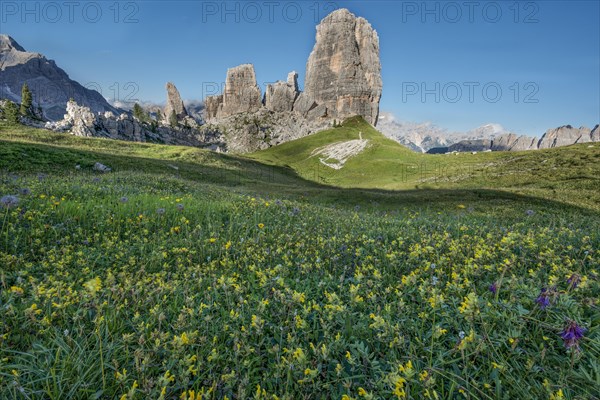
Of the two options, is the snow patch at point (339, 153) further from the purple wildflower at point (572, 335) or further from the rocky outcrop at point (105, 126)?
the purple wildflower at point (572, 335)

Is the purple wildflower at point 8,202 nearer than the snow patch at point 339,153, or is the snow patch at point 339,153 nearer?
the purple wildflower at point 8,202

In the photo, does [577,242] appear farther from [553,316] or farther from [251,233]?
[251,233]

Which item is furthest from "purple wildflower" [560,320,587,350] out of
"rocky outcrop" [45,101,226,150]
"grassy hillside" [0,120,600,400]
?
"rocky outcrop" [45,101,226,150]

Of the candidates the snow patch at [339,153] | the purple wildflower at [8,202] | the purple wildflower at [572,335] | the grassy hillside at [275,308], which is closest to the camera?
the purple wildflower at [572,335]

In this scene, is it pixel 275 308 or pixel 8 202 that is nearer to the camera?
pixel 275 308

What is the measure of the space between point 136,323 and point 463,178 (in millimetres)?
57984

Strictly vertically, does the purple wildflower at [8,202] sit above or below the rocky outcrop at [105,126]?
below

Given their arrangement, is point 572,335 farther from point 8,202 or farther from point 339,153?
point 339,153

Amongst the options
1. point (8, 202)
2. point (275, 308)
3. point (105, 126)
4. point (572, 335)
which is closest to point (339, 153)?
point (105, 126)

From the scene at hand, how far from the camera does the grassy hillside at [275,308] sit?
243cm

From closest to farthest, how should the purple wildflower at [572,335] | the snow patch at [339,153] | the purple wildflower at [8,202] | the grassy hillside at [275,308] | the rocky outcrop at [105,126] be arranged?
the purple wildflower at [572,335], the grassy hillside at [275,308], the purple wildflower at [8,202], the rocky outcrop at [105,126], the snow patch at [339,153]

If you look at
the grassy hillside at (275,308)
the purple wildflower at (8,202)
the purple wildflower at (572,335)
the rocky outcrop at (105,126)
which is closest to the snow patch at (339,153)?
the rocky outcrop at (105,126)

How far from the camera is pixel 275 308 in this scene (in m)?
3.76

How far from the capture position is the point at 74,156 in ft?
97.5
